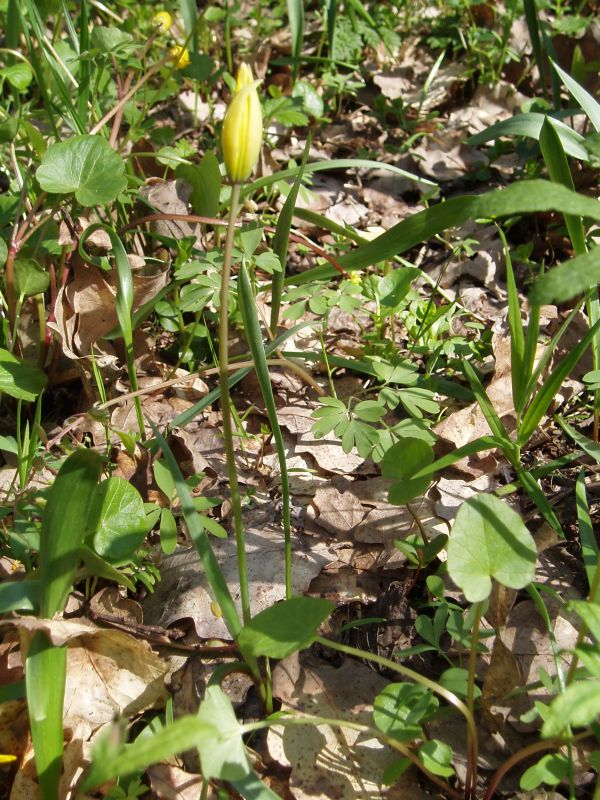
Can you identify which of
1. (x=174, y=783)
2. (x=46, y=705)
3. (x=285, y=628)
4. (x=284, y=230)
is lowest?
(x=174, y=783)

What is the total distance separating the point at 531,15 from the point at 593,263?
7.21 feet

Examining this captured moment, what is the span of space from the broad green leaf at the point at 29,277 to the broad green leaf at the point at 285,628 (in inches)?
46.3

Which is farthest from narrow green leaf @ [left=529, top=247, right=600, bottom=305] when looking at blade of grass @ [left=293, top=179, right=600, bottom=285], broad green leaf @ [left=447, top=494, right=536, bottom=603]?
broad green leaf @ [left=447, top=494, right=536, bottom=603]

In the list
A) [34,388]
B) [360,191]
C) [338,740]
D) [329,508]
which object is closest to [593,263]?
[338,740]

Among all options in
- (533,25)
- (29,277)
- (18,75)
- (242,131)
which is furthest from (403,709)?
(533,25)

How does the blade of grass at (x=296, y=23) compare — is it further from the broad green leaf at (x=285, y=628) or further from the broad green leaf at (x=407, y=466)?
the broad green leaf at (x=285, y=628)

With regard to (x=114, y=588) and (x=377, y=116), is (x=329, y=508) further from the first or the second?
(x=377, y=116)

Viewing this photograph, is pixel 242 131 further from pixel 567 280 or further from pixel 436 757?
pixel 436 757

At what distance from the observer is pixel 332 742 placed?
128 cm

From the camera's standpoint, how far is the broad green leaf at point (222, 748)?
908 millimetres

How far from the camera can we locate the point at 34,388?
1758 millimetres

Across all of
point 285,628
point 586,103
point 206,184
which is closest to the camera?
point 285,628

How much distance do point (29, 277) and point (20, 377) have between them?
288 mm

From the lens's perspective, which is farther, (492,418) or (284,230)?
(284,230)
